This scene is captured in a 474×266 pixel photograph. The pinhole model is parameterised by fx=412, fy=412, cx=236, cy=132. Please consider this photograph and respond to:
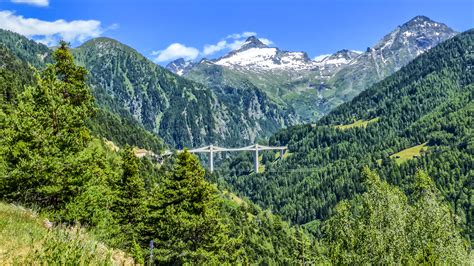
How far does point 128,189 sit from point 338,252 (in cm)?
2383

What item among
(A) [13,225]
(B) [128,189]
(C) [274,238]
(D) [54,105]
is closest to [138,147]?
(C) [274,238]

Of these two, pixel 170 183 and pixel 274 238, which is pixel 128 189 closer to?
pixel 170 183

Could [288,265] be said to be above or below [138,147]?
below

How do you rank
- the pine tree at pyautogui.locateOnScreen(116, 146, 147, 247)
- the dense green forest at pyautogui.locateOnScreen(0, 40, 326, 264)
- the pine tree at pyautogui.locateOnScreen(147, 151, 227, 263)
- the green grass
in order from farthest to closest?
the pine tree at pyautogui.locateOnScreen(116, 146, 147, 247), the pine tree at pyautogui.locateOnScreen(147, 151, 227, 263), the dense green forest at pyautogui.locateOnScreen(0, 40, 326, 264), the green grass

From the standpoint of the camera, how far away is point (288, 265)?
16388 centimetres

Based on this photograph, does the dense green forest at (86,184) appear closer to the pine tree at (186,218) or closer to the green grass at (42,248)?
the pine tree at (186,218)

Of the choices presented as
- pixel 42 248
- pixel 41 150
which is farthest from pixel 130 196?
pixel 42 248

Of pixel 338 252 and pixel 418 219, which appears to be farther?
pixel 418 219

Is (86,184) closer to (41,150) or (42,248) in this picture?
(41,150)

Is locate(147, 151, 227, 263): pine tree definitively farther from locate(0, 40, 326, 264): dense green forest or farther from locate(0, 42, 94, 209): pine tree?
locate(0, 42, 94, 209): pine tree

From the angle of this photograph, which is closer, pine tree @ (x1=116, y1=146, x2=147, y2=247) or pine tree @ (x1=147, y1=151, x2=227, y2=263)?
pine tree @ (x1=147, y1=151, x2=227, y2=263)

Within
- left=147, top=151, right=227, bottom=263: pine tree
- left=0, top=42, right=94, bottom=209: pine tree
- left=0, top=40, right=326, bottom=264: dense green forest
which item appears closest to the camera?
left=0, top=42, right=94, bottom=209: pine tree

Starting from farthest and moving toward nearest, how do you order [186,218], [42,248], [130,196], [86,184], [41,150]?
[130,196] < [186,218] < [86,184] < [41,150] < [42,248]

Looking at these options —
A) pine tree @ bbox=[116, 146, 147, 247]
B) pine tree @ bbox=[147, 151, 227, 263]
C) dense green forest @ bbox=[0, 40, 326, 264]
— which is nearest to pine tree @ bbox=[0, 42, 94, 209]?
dense green forest @ bbox=[0, 40, 326, 264]
